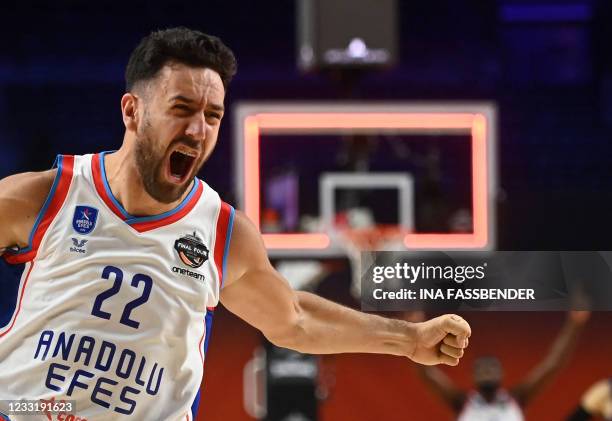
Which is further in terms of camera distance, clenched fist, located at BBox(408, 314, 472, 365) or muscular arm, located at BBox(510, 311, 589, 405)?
muscular arm, located at BBox(510, 311, 589, 405)

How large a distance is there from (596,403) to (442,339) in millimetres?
5956

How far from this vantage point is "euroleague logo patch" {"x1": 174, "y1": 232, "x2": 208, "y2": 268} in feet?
9.51

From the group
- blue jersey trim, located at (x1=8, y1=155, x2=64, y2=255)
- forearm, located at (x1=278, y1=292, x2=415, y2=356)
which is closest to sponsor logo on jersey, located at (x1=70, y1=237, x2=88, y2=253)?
blue jersey trim, located at (x1=8, y1=155, x2=64, y2=255)

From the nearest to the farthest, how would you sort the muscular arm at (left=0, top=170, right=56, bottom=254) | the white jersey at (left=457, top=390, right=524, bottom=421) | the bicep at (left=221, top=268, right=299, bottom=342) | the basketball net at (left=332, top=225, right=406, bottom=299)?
the muscular arm at (left=0, top=170, right=56, bottom=254) → the bicep at (left=221, top=268, right=299, bottom=342) → the basketball net at (left=332, top=225, right=406, bottom=299) → the white jersey at (left=457, top=390, right=524, bottom=421)

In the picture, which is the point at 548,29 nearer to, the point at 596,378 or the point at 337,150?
the point at 337,150

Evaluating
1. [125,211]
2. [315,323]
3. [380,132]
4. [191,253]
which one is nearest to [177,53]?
[125,211]

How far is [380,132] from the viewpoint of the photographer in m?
7.75

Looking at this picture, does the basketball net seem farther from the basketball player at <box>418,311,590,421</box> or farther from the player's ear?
the player's ear

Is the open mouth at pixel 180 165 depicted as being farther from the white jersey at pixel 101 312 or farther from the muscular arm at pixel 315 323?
the muscular arm at pixel 315 323

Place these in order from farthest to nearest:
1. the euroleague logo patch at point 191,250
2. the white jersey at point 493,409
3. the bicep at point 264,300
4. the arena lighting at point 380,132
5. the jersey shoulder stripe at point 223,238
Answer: the white jersey at point 493,409 → the arena lighting at point 380,132 → the bicep at point 264,300 → the jersey shoulder stripe at point 223,238 → the euroleague logo patch at point 191,250

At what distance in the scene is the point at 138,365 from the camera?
108 inches

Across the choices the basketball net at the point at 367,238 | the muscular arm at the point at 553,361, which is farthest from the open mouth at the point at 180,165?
the muscular arm at the point at 553,361

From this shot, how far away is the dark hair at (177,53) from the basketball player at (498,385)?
6.28 m

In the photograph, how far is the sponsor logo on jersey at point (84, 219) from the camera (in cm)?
280
